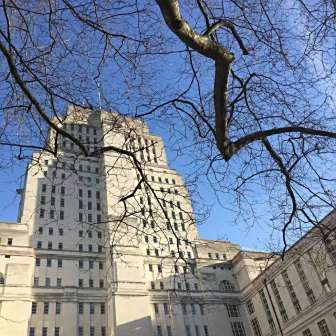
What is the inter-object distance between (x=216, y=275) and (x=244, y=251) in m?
6.05

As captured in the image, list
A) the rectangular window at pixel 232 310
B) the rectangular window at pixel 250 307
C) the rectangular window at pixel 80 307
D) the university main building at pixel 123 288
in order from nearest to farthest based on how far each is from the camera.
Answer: the university main building at pixel 123 288 < the rectangular window at pixel 80 307 < the rectangular window at pixel 250 307 < the rectangular window at pixel 232 310

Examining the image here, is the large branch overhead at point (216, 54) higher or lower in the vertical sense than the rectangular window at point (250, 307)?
lower

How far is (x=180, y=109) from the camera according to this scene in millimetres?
7340

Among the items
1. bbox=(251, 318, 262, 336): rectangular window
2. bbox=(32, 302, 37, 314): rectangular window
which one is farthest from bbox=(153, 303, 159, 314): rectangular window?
bbox=(32, 302, 37, 314): rectangular window

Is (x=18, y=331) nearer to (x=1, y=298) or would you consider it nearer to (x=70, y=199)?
(x=1, y=298)

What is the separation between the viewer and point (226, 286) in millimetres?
62781

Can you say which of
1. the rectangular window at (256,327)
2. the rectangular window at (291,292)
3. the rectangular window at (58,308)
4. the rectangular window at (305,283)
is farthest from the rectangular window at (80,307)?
the rectangular window at (305,283)

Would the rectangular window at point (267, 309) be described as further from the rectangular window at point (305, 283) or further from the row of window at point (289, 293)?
the rectangular window at point (305, 283)

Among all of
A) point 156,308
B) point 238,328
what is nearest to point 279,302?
point 238,328

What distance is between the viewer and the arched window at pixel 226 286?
61.9m

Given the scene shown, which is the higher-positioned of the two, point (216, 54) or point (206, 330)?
point (206, 330)

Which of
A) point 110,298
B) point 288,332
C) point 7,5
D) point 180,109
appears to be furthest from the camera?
point 110,298

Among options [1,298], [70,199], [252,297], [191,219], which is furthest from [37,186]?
[191,219]

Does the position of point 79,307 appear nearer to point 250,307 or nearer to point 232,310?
point 232,310
